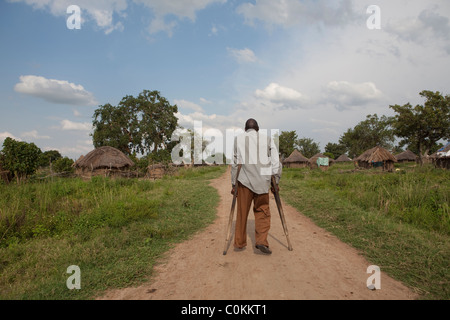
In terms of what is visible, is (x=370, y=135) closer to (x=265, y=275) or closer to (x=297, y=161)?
(x=297, y=161)

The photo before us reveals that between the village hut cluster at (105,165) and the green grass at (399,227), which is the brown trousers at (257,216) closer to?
the green grass at (399,227)

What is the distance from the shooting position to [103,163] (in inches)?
766

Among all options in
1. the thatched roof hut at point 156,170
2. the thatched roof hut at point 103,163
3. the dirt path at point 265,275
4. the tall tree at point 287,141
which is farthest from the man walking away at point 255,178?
the tall tree at point 287,141

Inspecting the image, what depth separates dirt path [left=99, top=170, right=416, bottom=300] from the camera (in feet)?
8.14

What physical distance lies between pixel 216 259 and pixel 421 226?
4.35m

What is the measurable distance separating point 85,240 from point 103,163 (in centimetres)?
1692

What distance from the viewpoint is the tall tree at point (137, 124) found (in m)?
33.7

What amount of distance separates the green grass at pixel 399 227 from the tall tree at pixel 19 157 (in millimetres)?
10433

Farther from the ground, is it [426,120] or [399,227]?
[426,120]

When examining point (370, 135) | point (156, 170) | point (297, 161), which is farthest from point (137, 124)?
point (370, 135)

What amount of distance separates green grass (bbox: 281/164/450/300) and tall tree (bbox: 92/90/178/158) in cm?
2977

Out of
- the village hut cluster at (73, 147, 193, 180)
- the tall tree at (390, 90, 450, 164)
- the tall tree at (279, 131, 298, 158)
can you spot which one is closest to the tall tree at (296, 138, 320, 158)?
the tall tree at (279, 131, 298, 158)
